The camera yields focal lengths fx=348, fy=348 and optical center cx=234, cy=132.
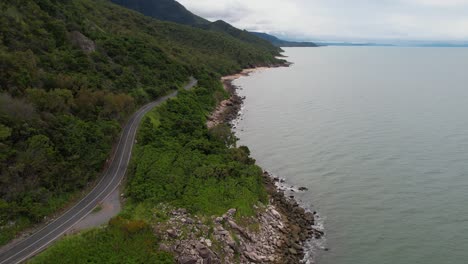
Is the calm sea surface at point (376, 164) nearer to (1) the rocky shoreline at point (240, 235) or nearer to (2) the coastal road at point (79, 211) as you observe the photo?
(1) the rocky shoreline at point (240, 235)

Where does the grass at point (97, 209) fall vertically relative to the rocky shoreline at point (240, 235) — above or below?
above

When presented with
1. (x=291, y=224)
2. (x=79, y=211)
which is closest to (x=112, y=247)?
(x=79, y=211)

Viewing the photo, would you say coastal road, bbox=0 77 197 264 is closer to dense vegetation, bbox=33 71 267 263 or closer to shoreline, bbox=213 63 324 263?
dense vegetation, bbox=33 71 267 263

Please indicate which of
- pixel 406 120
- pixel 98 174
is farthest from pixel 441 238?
pixel 406 120

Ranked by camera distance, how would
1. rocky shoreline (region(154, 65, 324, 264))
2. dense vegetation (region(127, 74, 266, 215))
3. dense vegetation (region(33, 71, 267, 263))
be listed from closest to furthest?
1. dense vegetation (region(33, 71, 267, 263))
2. rocky shoreline (region(154, 65, 324, 264))
3. dense vegetation (region(127, 74, 266, 215))

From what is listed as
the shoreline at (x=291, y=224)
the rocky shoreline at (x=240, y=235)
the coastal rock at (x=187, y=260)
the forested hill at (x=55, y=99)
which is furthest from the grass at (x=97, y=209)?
the shoreline at (x=291, y=224)

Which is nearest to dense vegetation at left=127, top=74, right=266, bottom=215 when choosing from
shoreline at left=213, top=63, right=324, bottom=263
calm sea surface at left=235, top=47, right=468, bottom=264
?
shoreline at left=213, top=63, right=324, bottom=263

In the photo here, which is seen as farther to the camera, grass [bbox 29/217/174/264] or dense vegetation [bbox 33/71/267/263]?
dense vegetation [bbox 33/71/267/263]

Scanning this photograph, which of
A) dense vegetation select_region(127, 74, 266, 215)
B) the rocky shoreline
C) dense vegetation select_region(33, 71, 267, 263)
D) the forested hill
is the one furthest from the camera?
dense vegetation select_region(127, 74, 266, 215)
